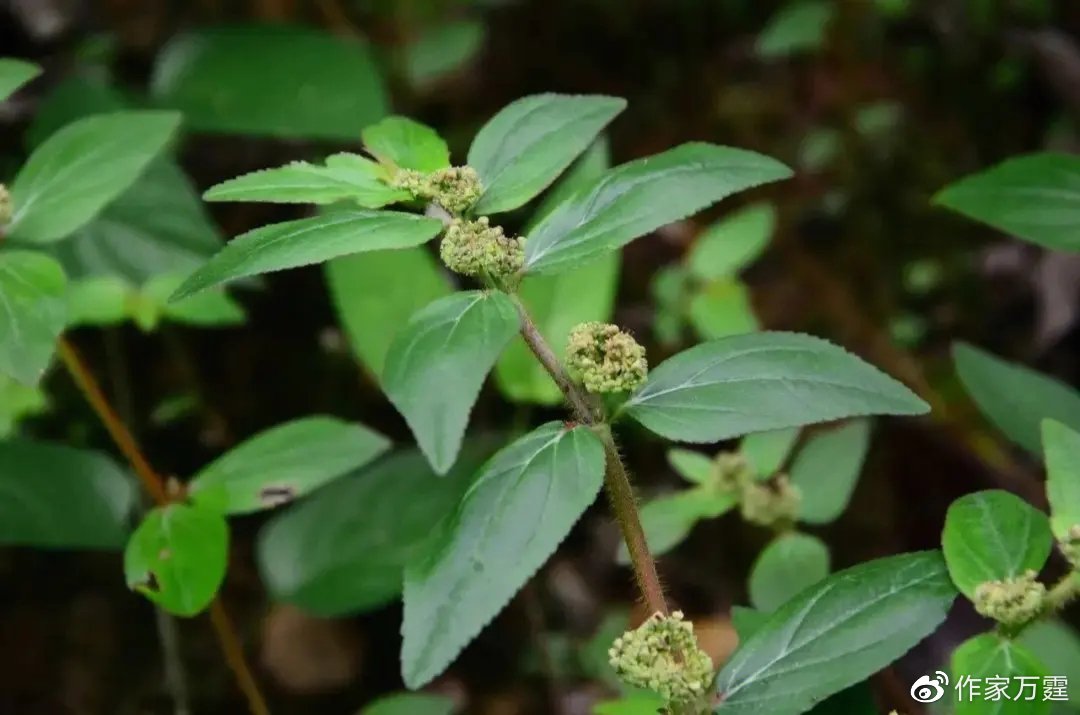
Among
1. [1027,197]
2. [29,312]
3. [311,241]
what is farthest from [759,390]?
[29,312]

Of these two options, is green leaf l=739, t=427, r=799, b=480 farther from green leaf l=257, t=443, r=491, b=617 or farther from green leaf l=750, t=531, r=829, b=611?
green leaf l=257, t=443, r=491, b=617

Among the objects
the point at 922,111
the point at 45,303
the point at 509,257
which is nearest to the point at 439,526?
the point at 509,257

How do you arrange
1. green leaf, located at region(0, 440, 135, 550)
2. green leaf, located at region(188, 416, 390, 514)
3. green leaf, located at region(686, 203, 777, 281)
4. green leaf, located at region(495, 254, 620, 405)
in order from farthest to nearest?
green leaf, located at region(686, 203, 777, 281) → green leaf, located at region(495, 254, 620, 405) → green leaf, located at region(0, 440, 135, 550) → green leaf, located at region(188, 416, 390, 514)

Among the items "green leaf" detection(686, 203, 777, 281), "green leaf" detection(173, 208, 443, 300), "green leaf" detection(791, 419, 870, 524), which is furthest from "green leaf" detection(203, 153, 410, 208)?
"green leaf" detection(686, 203, 777, 281)

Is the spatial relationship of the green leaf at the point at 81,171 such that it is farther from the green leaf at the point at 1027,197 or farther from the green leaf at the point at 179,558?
the green leaf at the point at 1027,197

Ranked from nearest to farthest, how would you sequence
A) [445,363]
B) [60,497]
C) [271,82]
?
[445,363] → [60,497] → [271,82]

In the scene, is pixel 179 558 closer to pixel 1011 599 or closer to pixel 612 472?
pixel 612 472
